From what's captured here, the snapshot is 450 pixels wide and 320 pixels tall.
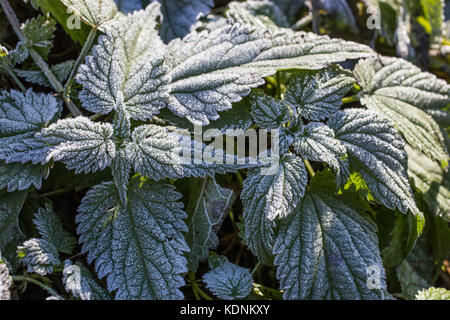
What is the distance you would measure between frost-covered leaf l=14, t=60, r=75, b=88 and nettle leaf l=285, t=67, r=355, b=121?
849 millimetres

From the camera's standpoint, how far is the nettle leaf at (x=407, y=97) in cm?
167

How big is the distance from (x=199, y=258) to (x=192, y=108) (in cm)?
54

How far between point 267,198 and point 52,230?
0.73 m

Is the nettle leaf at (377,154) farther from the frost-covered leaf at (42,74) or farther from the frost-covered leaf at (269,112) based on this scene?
the frost-covered leaf at (42,74)

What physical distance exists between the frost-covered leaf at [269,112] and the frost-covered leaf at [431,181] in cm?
58

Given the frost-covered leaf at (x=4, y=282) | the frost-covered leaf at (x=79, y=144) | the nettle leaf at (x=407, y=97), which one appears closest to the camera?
the frost-covered leaf at (x=4, y=282)

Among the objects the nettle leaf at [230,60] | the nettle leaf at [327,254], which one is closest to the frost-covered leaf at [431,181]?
the nettle leaf at [327,254]

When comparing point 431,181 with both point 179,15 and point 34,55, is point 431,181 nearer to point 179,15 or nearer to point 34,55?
point 179,15

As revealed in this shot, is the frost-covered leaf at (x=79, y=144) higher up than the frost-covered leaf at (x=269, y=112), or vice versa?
the frost-covered leaf at (x=269, y=112)

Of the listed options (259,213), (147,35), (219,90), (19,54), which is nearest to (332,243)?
(259,213)

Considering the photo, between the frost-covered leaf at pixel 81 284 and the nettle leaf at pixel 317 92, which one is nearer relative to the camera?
the frost-covered leaf at pixel 81 284

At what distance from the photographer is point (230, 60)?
1600 mm

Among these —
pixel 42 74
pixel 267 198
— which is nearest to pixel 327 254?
pixel 267 198

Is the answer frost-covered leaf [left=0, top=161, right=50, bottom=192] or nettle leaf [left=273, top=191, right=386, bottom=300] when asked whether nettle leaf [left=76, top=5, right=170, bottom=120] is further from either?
nettle leaf [left=273, top=191, right=386, bottom=300]
